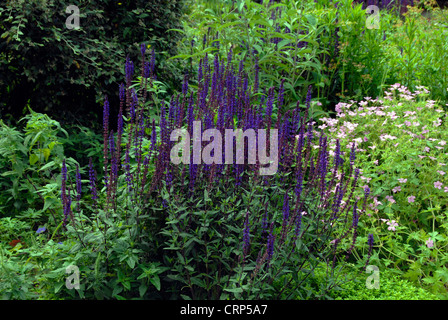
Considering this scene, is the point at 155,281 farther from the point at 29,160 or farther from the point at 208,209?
the point at 29,160

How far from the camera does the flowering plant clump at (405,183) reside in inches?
137

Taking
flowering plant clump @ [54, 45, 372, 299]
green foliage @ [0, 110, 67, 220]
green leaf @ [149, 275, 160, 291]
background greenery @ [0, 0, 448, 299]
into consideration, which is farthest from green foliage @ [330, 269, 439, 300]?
green foliage @ [0, 110, 67, 220]

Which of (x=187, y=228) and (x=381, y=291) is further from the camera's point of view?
(x=381, y=291)

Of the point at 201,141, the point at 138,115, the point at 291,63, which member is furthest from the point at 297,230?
the point at 291,63

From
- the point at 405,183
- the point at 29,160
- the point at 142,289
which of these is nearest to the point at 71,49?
the point at 29,160

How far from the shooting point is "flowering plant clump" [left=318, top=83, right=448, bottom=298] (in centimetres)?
347

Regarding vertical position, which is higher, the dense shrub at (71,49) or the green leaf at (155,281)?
the dense shrub at (71,49)

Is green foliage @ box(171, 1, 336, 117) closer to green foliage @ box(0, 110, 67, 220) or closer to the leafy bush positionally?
green foliage @ box(0, 110, 67, 220)

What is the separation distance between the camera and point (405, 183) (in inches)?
148

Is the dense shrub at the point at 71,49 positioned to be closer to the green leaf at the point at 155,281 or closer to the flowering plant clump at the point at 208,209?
the flowering plant clump at the point at 208,209

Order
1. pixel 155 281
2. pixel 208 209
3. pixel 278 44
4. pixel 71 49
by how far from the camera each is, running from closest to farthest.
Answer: pixel 155 281 → pixel 208 209 → pixel 71 49 → pixel 278 44

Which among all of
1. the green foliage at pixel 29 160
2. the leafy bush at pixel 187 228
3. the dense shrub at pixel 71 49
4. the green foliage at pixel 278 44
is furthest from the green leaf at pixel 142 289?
the green foliage at pixel 278 44

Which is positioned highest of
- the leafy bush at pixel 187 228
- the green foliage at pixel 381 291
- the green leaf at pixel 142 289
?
the leafy bush at pixel 187 228

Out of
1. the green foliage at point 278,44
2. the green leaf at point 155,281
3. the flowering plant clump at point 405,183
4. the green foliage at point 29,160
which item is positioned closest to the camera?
the green leaf at point 155,281
